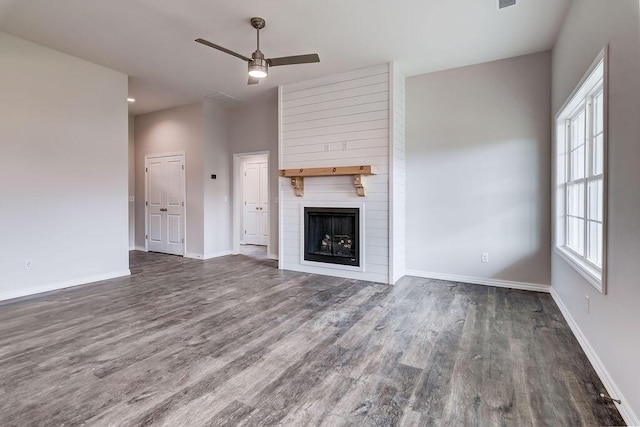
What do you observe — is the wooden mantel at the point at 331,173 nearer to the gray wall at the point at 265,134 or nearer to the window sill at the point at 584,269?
the gray wall at the point at 265,134

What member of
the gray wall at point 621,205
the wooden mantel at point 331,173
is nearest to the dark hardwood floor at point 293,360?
the gray wall at point 621,205

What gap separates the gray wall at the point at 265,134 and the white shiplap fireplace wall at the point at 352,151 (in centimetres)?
97

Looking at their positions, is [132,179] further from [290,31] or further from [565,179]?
[565,179]

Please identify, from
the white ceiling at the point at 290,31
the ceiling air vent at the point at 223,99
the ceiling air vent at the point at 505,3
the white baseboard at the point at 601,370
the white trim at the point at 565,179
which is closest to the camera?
the white baseboard at the point at 601,370

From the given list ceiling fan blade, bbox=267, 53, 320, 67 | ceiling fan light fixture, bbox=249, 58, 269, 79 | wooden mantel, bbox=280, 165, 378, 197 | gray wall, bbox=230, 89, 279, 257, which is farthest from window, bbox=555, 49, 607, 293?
gray wall, bbox=230, 89, 279, 257

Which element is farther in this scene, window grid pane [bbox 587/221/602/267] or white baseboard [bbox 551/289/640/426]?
window grid pane [bbox 587/221/602/267]

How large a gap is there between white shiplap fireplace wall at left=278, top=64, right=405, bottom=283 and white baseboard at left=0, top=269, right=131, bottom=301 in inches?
101

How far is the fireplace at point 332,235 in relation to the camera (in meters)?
4.89

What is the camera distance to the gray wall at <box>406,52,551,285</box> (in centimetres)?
418

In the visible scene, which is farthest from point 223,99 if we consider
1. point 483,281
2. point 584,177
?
point 584,177

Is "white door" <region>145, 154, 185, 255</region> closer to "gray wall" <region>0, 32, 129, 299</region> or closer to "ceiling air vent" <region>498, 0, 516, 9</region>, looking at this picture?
"gray wall" <region>0, 32, 129, 299</region>

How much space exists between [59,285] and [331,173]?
393cm

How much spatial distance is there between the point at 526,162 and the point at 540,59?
4.31 ft

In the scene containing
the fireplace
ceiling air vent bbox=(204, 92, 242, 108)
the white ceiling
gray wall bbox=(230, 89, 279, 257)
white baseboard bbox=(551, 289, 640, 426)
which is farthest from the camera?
gray wall bbox=(230, 89, 279, 257)
